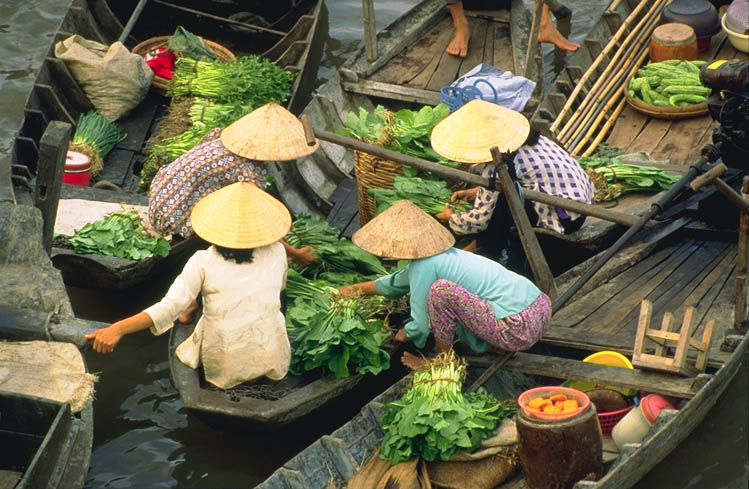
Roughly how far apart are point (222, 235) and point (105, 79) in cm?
409

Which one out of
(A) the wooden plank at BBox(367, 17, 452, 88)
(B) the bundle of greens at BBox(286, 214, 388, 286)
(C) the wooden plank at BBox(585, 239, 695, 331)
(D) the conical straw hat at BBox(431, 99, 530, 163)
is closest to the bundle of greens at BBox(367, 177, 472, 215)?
(B) the bundle of greens at BBox(286, 214, 388, 286)

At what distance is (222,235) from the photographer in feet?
23.0

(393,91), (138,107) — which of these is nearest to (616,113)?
(393,91)

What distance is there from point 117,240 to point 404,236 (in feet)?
8.92

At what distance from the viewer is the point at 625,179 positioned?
9.09 m

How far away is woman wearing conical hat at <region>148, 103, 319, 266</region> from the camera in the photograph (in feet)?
27.6

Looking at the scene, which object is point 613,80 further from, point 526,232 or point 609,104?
point 526,232

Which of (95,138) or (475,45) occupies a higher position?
(475,45)

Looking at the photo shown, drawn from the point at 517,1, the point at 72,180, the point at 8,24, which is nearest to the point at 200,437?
the point at 72,180

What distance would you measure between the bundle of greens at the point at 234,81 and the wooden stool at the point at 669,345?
4670mm

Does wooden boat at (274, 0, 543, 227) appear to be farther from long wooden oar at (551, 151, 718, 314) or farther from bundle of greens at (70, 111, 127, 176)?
long wooden oar at (551, 151, 718, 314)

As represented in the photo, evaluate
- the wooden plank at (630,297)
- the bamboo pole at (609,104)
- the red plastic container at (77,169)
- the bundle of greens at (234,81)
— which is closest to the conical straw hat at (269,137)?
the red plastic container at (77,169)

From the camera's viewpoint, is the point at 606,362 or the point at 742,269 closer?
the point at 742,269

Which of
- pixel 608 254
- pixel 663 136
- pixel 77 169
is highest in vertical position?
pixel 608 254
